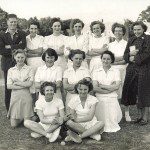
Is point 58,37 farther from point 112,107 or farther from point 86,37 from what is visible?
point 112,107

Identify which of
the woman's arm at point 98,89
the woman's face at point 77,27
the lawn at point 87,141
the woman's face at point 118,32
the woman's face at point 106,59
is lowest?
the lawn at point 87,141

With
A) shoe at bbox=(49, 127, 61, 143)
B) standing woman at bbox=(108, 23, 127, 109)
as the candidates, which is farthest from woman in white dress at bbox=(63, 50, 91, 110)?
shoe at bbox=(49, 127, 61, 143)

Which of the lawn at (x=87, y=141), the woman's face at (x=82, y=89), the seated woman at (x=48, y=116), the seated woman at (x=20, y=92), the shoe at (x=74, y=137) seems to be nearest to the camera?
the lawn at (x=87, y=141)

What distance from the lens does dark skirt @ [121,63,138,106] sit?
26.1 ft

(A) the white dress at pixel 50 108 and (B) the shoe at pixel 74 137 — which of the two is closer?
(B) the shoe at pixel 74 137

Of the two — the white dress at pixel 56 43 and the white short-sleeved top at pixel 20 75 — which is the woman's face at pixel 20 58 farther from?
the white dress at pixel 56 43

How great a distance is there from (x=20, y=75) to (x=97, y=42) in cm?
191

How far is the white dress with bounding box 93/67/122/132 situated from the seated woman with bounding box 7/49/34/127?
4.69 ft

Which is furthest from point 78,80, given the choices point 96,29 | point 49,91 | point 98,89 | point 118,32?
point 118,32

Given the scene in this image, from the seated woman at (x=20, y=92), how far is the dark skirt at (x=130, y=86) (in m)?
2.03

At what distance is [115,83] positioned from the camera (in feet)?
25.6

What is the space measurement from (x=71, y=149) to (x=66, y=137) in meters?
0.41

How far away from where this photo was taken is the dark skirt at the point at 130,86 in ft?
26.1

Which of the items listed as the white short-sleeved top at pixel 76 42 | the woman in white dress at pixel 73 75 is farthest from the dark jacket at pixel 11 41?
the woman in white dress at pixel 73 75
